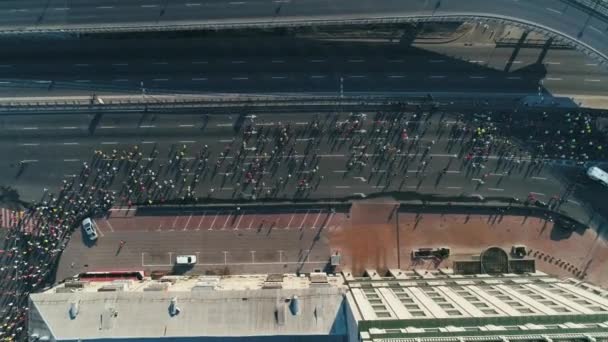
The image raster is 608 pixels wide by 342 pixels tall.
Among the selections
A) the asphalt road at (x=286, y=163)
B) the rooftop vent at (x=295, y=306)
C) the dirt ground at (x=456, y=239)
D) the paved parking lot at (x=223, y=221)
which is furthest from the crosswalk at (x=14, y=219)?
the dirt ground at (x=456, y=239)

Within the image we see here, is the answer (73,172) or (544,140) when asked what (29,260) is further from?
(544,140)

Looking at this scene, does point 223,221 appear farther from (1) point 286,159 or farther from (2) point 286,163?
(1) point 286,159

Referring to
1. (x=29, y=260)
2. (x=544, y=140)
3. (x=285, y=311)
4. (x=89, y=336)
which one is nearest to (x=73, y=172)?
(x=29, y=260)

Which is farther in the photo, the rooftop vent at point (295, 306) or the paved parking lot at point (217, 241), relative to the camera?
the paved parking lot at point (217, 241)

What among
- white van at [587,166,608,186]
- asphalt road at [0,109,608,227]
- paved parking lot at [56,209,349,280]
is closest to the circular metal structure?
asphalt road at [0,109,608,227]

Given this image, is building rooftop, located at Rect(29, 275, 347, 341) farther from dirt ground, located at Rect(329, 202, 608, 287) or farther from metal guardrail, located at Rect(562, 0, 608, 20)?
metal guardrail, located at Rect(562, 0, 608, 20)

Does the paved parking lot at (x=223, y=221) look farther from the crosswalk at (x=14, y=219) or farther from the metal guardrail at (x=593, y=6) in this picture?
the metal guardrail at (x=593, y=6)

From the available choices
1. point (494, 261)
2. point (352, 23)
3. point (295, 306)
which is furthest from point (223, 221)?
point (494, 261)
